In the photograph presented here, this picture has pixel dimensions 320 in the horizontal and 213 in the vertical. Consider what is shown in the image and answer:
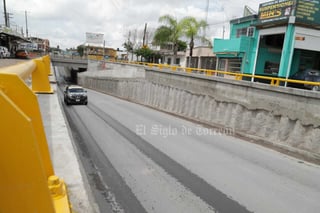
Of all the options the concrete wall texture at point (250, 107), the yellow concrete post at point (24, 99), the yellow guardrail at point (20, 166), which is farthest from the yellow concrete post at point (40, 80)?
the yellow guardrail at point (20, 166)

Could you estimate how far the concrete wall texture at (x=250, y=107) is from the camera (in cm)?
802

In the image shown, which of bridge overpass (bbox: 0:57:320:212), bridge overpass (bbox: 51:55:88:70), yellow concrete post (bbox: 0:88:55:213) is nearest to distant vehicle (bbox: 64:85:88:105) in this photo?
bridge overpass (bbox: 0:57:320:212)

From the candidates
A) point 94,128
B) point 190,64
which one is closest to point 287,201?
point 94,128

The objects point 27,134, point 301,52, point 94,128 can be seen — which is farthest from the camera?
point 301,52

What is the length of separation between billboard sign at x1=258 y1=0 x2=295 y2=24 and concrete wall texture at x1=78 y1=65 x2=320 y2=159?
901 centimetres

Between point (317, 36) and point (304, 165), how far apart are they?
1490 centimetres

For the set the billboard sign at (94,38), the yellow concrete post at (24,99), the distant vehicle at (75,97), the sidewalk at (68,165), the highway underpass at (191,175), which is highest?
the billboard sign at (94,38)

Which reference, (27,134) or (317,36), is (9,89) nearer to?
(27,134)

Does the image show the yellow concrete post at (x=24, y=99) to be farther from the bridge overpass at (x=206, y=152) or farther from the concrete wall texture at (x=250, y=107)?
the concrete wall texture at (x=250, y=107)

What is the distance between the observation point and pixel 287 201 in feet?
15.8

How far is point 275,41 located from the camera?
2153 centimetres

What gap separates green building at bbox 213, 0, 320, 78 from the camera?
55.5 ft

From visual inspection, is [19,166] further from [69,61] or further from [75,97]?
[69,61]

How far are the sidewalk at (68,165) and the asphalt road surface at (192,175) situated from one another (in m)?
0.95
